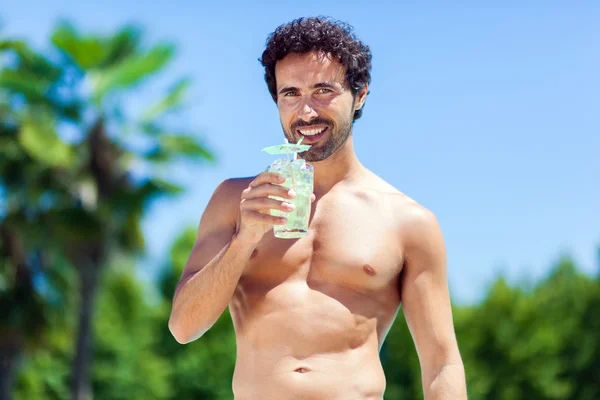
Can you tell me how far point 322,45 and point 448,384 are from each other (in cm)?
111

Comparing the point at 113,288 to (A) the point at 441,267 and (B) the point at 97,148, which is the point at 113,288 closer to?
(B) the point at 97,148

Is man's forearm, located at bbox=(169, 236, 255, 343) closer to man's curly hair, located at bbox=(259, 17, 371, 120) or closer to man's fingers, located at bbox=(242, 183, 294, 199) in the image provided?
man's fingers, located at bbox=(242, 183, 294, 199)

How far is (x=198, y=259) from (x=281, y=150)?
49cm

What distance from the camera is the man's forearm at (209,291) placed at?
2467 millimetres

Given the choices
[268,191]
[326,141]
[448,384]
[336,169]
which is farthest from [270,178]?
[448,384]

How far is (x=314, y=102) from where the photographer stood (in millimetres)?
2715

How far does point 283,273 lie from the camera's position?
2750 millimetres

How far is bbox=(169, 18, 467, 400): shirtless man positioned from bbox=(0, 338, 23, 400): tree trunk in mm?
14110

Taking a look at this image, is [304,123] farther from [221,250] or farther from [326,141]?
[221,250]

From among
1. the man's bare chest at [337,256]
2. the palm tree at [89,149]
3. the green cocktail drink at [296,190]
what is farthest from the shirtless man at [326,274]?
the palm tree at [89,149]

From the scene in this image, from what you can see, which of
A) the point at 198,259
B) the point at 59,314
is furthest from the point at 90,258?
the point at 198,259

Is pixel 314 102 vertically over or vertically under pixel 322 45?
under

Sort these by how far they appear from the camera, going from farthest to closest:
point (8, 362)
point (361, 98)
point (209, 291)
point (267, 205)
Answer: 1. point (8, 362)
2. point (361, 98)
3. point (209, 291)
4. point (267, 205)

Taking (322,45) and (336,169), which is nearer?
(322,45)
